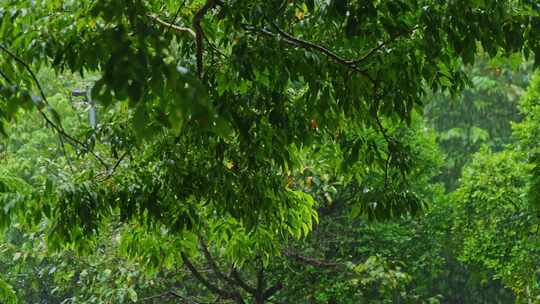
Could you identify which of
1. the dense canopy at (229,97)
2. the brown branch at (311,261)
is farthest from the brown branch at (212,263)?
the dense canopy at (229,97)

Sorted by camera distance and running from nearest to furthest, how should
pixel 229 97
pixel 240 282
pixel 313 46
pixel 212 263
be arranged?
pixel 313 46, pixel 229 97, pixel 212 263, pixel 240 282

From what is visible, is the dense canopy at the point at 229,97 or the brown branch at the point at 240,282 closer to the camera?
the dense canopy at the point at 229,97

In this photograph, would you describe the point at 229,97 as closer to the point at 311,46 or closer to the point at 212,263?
the point at 311,46

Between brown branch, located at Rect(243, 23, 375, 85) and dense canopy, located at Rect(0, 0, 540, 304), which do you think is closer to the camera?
dense canopy, located at Rect(0, 0, 540, 304)

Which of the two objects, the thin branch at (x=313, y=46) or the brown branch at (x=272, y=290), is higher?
the thin branch at (x=313, y=46)

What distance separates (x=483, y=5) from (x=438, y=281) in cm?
1668

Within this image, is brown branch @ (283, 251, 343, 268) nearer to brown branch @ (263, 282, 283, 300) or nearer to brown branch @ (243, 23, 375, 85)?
brown branch @ (263, 282, 283, 300)

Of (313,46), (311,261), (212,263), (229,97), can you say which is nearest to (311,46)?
(313,46)

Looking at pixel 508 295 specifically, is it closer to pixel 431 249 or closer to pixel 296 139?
pixel 431 249

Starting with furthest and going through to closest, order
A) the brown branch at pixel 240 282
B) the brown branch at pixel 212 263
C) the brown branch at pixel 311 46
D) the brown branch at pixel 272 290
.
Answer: the brown branch at pixel 272 290 → the brown branch at pixel 240 282 → the brown branch at pixel 212 263 → the brown branch at pixel 311 46

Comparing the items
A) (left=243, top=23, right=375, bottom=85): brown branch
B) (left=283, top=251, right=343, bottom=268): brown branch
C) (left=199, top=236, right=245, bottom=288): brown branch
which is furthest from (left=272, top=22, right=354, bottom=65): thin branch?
(left=283, top=251, right=343, bottom=268): brown branch

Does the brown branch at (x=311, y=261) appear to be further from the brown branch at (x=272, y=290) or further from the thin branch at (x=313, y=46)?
the thin branch at (x=313, y=46)

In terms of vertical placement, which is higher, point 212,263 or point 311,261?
point 311,261

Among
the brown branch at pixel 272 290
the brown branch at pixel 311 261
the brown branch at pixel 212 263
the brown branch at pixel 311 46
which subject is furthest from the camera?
the brown branch at pixel 272 290
